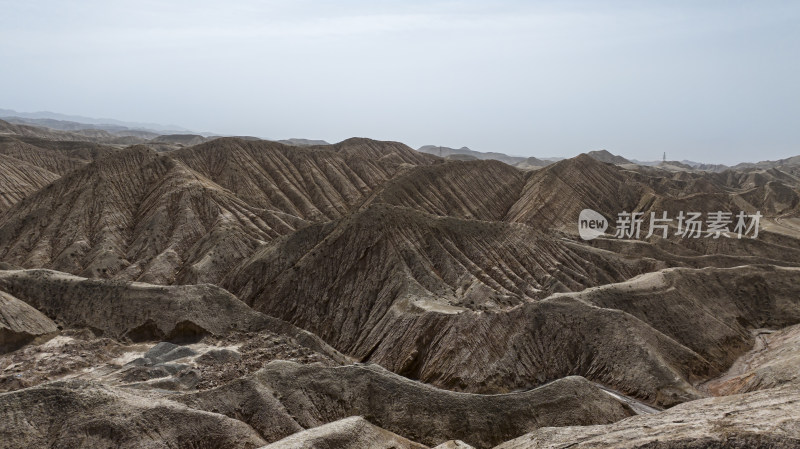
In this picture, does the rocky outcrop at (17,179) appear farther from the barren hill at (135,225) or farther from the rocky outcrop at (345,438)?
the rocky outcrop at (345,438)

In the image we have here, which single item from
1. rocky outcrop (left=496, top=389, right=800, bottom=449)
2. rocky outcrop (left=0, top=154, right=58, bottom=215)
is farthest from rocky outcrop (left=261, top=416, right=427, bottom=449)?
rocky outcrop (left=0, top=154, right=58, bottom=215)

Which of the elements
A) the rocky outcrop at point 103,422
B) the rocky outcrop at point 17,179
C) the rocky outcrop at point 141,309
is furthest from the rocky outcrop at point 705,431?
the rocky outcrop at point 17,179

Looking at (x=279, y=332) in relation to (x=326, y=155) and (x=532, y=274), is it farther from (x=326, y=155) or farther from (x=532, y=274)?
(x=326, y=155)

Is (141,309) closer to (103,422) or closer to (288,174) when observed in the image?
(103,422)

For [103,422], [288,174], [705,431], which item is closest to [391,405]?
[103,422]

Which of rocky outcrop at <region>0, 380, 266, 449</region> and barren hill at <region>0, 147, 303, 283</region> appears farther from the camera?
barren hill at <region>0, 147, 303, 283</region>

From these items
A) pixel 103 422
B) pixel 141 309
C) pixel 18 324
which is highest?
pixel 103 422

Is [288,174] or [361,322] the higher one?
[288,174]

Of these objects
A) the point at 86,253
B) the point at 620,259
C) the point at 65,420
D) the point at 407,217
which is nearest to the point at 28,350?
the point at 65,420

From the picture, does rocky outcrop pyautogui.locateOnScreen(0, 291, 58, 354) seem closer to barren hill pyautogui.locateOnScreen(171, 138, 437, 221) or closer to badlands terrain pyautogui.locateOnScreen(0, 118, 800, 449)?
badlands terrain pyautogui.locateOnScreen(0, 118, 800, 449)
